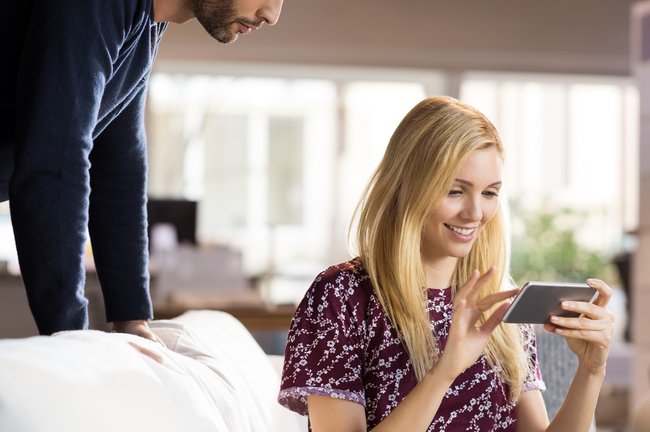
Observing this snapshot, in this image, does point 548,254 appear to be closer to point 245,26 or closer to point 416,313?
point 416,313

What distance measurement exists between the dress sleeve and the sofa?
0.09m

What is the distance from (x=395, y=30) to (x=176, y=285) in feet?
9.60

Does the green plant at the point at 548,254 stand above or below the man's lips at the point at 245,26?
below

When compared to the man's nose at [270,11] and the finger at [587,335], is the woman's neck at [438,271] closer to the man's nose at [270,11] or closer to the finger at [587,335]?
the finger at [587,335]

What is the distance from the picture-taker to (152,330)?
5.88 feet

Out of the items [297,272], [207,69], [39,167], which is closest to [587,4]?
[207,69]

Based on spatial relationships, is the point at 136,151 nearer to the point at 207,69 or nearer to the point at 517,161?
the point at 207,69

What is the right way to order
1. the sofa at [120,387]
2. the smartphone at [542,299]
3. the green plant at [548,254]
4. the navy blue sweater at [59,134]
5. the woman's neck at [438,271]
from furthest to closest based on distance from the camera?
the green plant at [548,254] → the woman's neck at [438,271] → the smartphone at [542,299] → the navy blue sweater at [59,134] → the sofa at [120,387]

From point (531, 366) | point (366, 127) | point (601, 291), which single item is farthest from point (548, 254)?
point (601, 291)

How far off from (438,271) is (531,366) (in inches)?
10.1

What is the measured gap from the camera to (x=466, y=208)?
1691 mm

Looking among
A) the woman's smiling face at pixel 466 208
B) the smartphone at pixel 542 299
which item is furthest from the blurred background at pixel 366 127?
the smartphone at pixel 542 299

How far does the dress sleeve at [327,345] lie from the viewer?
1.63m

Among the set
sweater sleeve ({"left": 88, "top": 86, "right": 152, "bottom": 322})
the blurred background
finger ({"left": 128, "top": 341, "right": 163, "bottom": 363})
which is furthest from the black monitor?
finger ({"left": 128, "top": 341, "right": 163, "bottom": 363})
